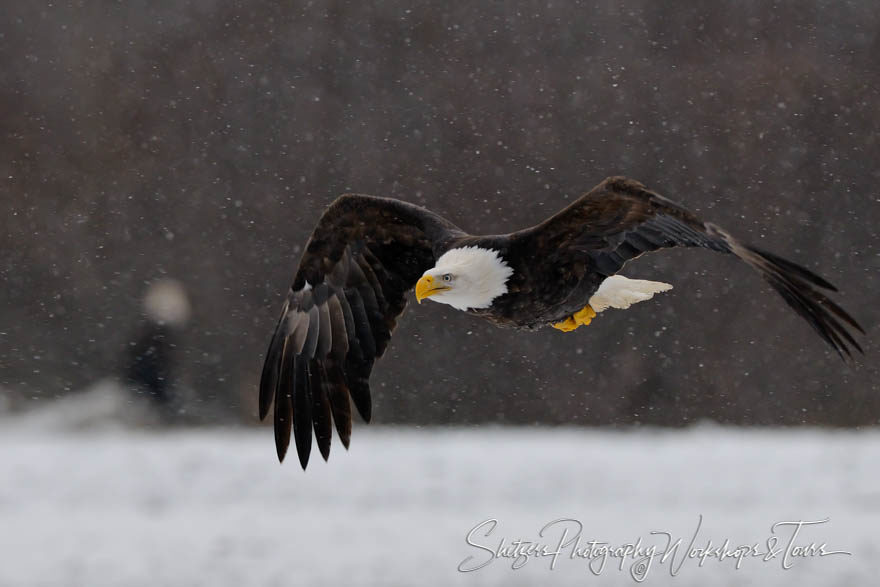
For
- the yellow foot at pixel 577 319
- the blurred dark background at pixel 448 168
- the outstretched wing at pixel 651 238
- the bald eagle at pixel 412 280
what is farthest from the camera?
the blurred dark background at pixel 448 168

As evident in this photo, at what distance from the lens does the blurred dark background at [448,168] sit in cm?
605

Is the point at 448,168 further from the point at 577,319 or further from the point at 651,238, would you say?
the point at 651,238

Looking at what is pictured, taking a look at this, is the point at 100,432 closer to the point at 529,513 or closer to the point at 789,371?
the point at 529,513

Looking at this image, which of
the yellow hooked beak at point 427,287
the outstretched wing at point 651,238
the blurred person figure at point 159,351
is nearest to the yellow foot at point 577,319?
the outstretched wing at point 651,238

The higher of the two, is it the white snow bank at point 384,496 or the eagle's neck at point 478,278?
the eagle's neck at point 478,278

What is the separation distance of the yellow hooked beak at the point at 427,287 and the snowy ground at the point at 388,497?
1.48 meters

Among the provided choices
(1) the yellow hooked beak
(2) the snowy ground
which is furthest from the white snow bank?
(1) the yellow hooked beak

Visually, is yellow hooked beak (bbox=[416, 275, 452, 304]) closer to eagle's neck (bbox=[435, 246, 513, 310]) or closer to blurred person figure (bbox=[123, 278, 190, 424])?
eagle's neck (bbox=[435, 246, 513, 310])

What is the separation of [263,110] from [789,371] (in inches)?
138

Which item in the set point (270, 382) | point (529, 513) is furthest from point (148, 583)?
point (529, 513)

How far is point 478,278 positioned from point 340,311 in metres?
0.76

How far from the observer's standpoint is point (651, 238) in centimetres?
282

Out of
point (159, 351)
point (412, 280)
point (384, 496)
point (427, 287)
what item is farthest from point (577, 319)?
point (159, 351)

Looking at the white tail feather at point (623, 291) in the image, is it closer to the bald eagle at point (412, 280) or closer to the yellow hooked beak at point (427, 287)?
the bald eagle at point (412, 280)
